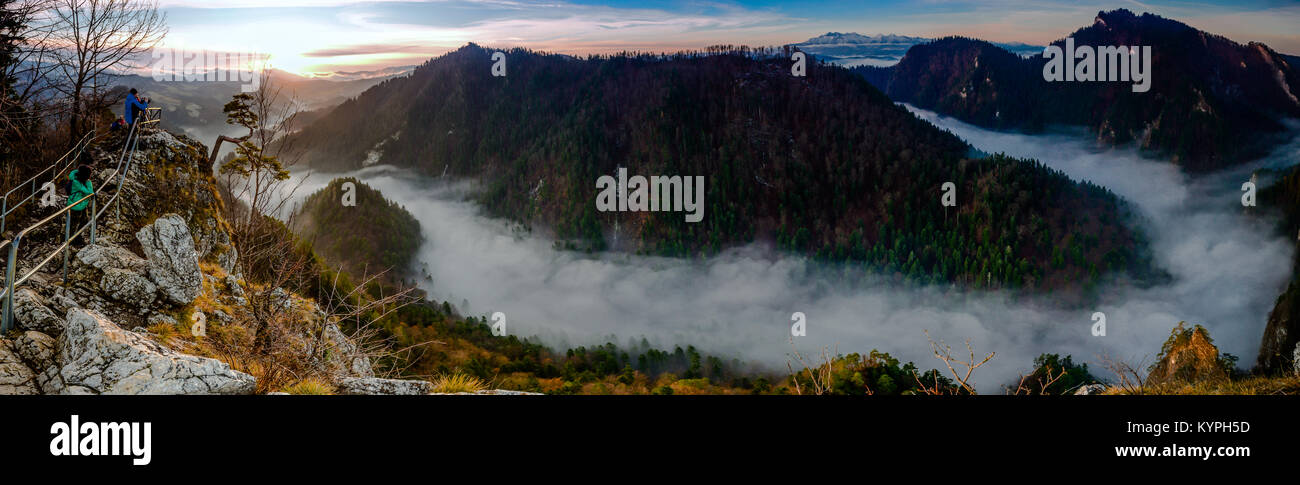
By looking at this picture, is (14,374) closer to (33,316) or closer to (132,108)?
(33,316)

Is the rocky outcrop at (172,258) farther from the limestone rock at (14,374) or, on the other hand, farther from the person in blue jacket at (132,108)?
the limestone rock at (14,374)

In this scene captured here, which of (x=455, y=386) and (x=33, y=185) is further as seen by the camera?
(x=33, y=185)

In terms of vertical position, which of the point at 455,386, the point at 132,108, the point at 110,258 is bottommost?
the point at 455,386

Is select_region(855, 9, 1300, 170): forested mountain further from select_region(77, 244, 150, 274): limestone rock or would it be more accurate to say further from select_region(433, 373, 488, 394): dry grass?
select_region(77, 244, 150, 274): limestone rock

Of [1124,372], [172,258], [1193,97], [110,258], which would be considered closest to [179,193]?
[172,258]
